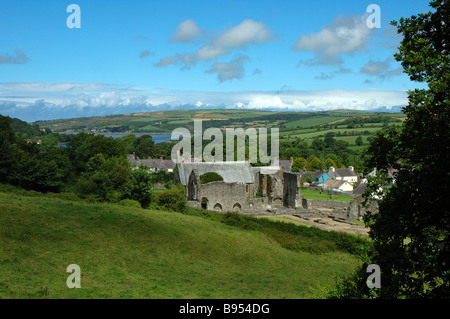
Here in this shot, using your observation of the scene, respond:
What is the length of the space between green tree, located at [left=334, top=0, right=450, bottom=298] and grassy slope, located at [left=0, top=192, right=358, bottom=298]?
3237mm

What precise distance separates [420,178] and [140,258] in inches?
579

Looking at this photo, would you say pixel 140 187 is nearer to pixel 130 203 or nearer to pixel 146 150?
pixel 130 203

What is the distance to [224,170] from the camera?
54.0m

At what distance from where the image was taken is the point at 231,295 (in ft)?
49.7

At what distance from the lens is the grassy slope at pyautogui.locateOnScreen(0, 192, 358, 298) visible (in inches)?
592

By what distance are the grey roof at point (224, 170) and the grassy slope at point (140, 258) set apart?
21218mm

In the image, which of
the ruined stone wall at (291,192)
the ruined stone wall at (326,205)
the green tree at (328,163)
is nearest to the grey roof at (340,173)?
the green tree at (328,163)

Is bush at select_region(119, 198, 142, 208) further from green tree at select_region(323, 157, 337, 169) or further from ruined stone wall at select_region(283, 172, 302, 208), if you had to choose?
green tree at select_region(323, 157, 337, 169)

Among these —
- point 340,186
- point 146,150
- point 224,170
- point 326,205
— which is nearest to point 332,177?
point 340,186

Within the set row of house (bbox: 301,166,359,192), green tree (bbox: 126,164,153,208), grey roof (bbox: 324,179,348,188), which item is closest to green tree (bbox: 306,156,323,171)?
row of house (bbox: 301,166,359,192)

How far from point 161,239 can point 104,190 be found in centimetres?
1954
